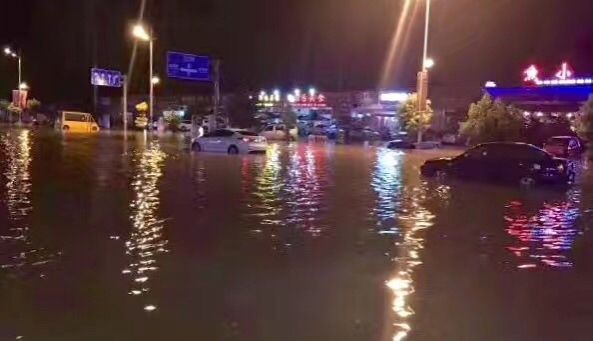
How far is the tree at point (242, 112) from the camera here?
209 ft

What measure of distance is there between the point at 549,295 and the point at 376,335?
2.56 m

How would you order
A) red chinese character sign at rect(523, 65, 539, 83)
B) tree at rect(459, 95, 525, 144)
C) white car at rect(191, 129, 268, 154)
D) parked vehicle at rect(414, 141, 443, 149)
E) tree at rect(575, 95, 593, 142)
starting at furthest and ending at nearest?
red chinese character sign at rect(523, 65, 539, 83)
parked vehicle at rect(414, 141, 443, 149)
tree at rect(459, 95, 525, 144)
white car at rect(191, 129, 268, 154)
tree at rect(575, 95, 593, 142)

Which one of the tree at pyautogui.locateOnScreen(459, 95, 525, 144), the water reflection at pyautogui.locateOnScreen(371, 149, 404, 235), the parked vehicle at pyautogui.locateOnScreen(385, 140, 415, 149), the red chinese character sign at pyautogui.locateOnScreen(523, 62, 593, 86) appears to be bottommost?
the water reflection at pyautogui.locateOnScreen(371, 149, 404, 235)

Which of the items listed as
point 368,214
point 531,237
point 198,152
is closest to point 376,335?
point 531,237

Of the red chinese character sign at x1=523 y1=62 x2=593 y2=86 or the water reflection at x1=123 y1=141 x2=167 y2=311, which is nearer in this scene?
the water reflection at x1=123 y1=141 x2=167 y2=311

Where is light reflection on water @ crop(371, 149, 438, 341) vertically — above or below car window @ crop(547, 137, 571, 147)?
below

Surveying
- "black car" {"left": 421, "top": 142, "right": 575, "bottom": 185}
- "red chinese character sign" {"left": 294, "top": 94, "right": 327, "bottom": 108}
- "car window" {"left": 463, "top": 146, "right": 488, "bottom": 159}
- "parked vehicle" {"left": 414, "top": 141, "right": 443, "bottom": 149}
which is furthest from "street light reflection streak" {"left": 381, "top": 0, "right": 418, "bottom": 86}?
"black car" {"left": 421, "top": 142, "right": 575, "bottom": 185}

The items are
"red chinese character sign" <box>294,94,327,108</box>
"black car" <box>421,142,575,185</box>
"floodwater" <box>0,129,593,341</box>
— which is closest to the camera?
"floodwater" <box>0,129,593,341</box>

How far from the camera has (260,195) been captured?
647 inches

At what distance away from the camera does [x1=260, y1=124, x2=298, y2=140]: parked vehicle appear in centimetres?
5669

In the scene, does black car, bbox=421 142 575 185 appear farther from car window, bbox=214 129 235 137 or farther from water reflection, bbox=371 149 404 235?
car window, bbox=214 129 235 137

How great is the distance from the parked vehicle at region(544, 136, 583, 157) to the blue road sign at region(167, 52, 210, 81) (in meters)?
31.1

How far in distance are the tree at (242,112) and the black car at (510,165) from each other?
42.4 metres

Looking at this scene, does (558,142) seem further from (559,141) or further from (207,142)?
(207,142)
